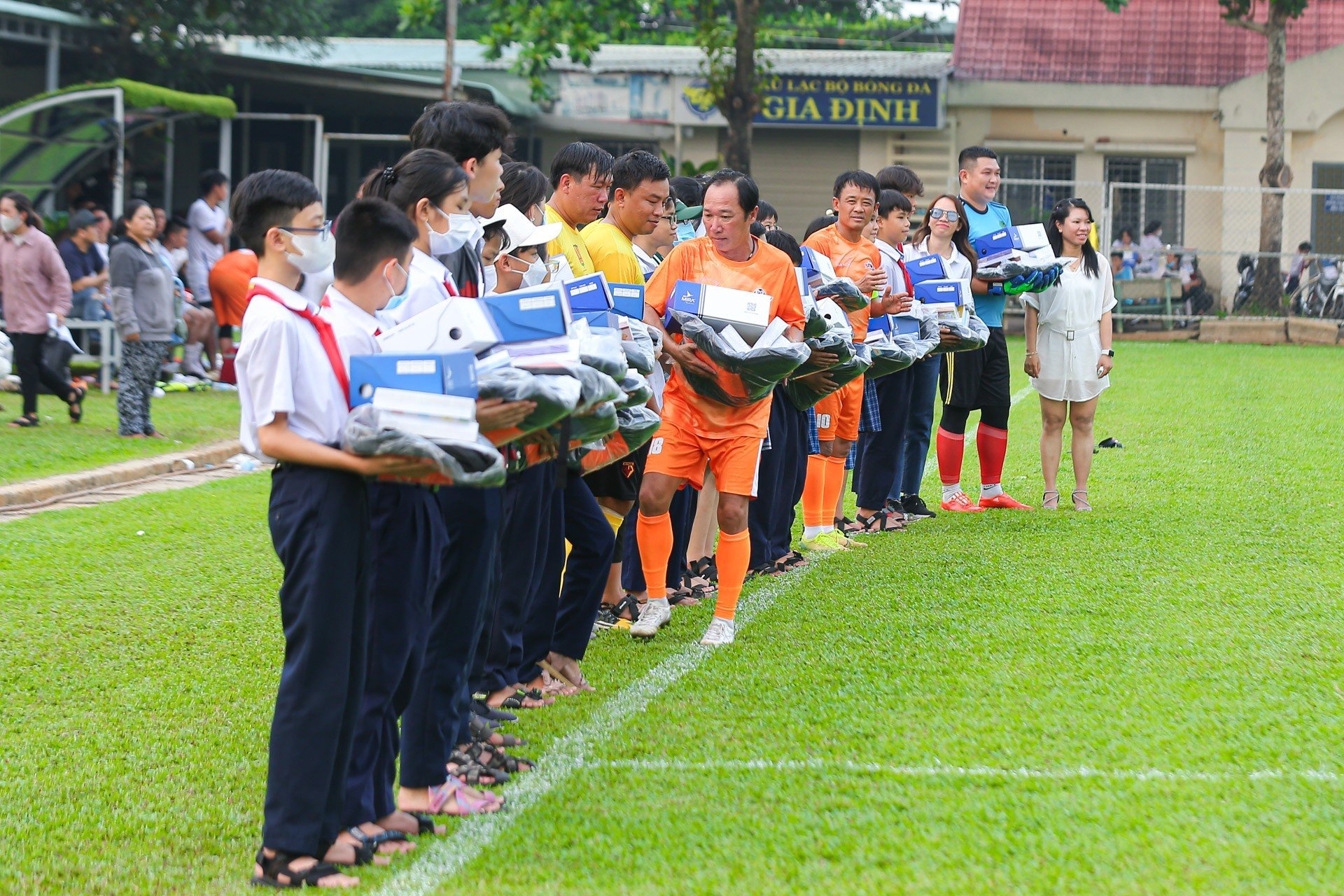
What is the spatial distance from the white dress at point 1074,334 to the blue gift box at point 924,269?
103cm

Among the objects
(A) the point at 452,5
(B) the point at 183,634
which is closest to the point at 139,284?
(B) the point at 183,634

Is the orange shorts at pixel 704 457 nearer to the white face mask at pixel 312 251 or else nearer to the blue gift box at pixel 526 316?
the blue gift box at pixel 526 316

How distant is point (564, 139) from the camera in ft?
96.3

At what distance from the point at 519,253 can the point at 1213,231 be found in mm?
25183

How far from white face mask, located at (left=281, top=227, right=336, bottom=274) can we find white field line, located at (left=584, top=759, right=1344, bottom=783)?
1868 mm

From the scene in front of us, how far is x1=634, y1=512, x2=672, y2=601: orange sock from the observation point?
22.4ft

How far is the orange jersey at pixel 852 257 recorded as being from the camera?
8.63 m

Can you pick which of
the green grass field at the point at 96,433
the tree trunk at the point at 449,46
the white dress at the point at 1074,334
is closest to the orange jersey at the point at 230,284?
the green grass field at the point at 96,433

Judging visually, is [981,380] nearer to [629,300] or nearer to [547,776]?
[629,300]

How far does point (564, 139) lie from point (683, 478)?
23387mm

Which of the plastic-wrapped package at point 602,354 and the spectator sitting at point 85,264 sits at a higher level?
the spectator sitting at point 85,264

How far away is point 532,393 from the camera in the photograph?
13.4 ft

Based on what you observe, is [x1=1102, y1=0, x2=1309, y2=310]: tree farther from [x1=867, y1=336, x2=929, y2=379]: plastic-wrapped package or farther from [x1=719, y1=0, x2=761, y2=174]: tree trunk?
[x1=867, y1=336, x2=929, y2=379]: plastic-wrapped package

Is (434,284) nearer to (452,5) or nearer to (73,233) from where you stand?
(73,233)
